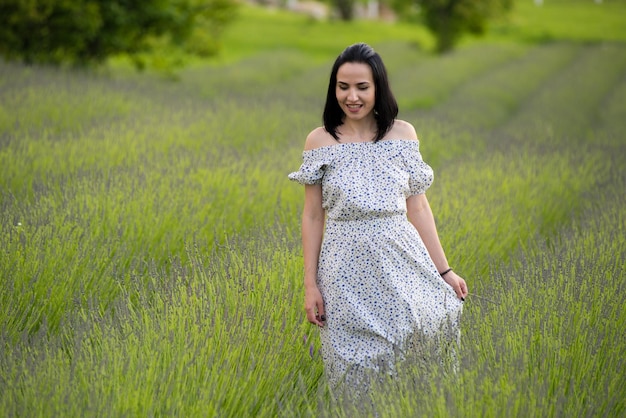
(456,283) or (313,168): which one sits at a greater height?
(313,168)

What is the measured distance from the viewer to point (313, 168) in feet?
8.35

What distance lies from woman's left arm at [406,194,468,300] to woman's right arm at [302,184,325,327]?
0.32 meters

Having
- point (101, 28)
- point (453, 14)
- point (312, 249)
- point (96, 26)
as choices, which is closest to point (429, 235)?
point (312, 249)

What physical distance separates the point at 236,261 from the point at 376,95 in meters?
0.98

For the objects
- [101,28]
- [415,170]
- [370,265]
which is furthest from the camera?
[101,28]

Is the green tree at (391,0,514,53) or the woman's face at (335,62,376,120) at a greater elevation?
A: the woman's face at (335,62,376,120)

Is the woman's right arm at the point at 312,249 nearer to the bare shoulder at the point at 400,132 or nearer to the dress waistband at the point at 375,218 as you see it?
the dress waistband at the point at 375,218

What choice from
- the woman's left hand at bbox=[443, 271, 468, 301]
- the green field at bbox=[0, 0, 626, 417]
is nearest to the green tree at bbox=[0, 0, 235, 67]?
the green field at bbox=[0, 0, 626, 417]

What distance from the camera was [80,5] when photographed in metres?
11.4

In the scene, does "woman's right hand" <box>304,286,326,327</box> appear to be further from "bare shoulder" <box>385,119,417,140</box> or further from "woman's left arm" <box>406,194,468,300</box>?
"bare shoulder" <box>385,119,417,140</box>

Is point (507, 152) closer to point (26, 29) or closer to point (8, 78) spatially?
point (8, 78)

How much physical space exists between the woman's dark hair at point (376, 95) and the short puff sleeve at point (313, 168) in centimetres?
8

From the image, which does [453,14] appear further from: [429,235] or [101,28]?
[429,235]

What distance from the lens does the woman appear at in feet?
8.10
